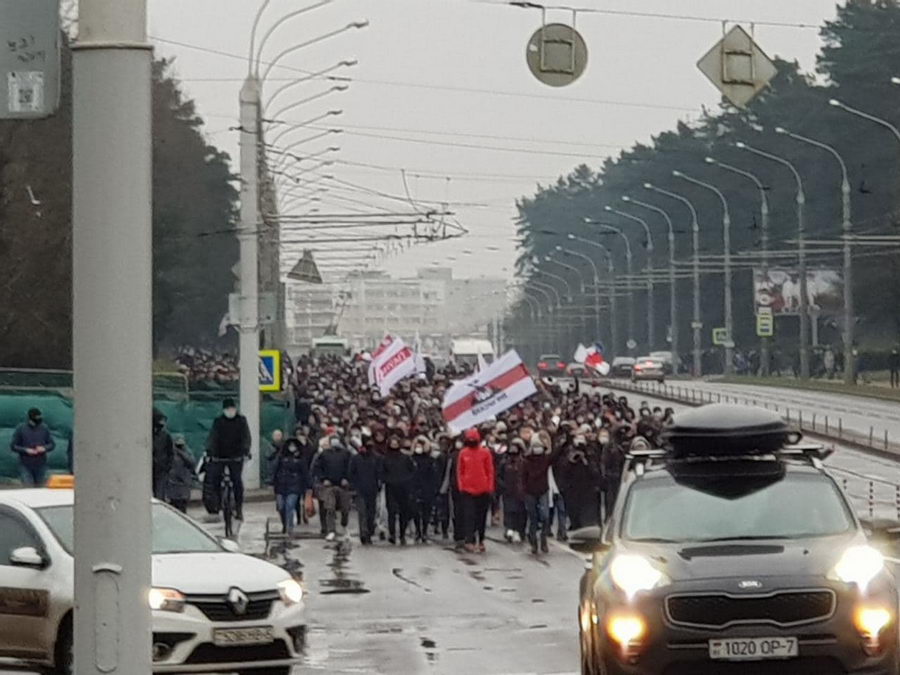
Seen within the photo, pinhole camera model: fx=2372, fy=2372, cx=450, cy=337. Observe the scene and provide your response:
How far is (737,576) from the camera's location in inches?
488

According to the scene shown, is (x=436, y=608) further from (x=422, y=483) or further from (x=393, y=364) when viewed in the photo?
(x=393, y=364)

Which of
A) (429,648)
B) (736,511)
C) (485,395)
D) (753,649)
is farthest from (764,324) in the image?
(753,649)

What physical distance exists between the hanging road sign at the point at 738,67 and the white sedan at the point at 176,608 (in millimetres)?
14695

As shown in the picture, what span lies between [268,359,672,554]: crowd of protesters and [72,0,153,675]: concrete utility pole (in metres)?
24.1

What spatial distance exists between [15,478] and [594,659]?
25.8m

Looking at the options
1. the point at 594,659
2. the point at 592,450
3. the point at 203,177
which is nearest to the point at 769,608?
the point at 594,659

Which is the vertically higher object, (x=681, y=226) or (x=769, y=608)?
(x=681, y=226)

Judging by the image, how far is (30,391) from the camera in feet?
131

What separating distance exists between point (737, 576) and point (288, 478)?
68.3ft

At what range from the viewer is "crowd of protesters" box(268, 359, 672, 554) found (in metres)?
31.5

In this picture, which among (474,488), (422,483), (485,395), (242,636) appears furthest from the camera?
(485,395)

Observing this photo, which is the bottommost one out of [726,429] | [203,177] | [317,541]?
[317,541]

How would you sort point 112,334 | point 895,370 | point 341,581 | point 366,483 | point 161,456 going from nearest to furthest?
point 112,334, point 341,581, point 161,456, point 366,483, point 895,370

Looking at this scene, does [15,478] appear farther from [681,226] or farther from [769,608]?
[681,226]
